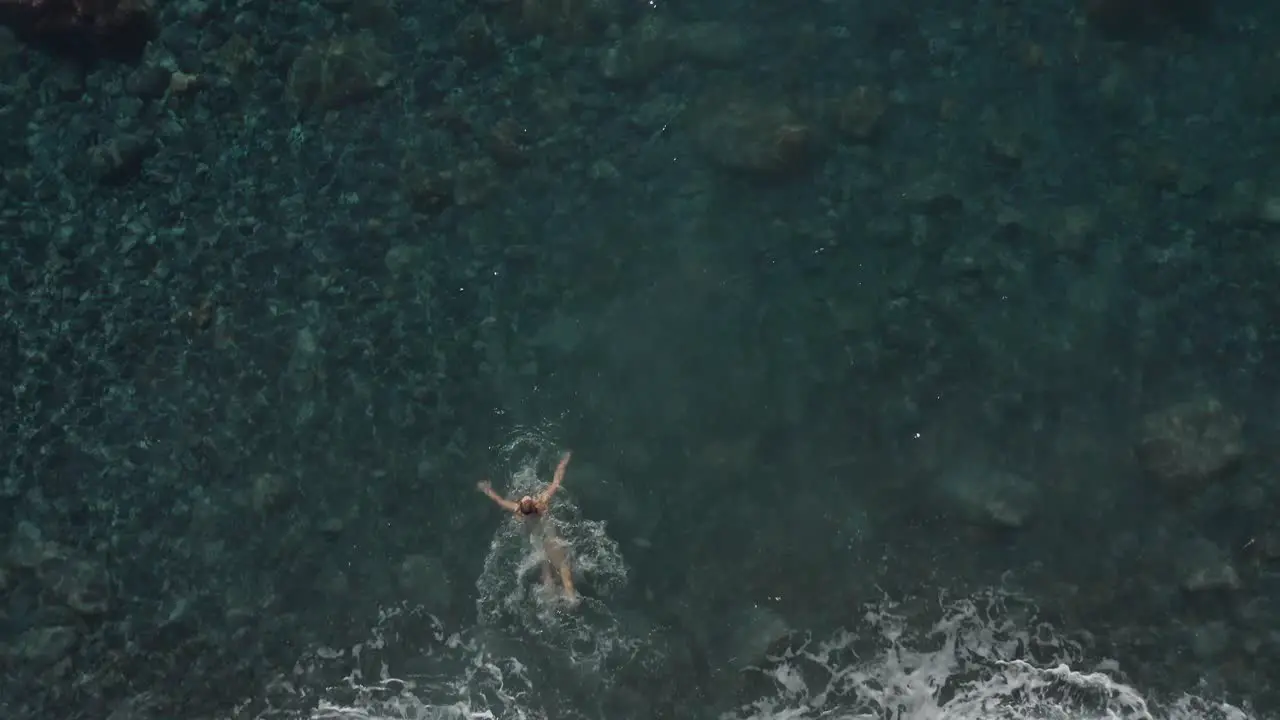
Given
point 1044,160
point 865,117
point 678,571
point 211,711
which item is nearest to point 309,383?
point 211,711

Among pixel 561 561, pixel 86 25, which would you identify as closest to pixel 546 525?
pixel 561 561

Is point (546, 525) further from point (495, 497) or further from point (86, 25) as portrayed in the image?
point (86, 25)

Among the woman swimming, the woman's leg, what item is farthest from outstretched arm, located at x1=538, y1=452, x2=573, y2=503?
the woman's leg

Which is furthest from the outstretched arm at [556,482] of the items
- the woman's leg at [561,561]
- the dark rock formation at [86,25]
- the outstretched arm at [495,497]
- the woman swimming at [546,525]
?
the dark rock formation at [86,25]

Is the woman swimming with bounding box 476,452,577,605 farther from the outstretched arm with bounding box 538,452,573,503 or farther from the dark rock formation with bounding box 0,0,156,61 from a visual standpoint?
the dark rock formation with bounding box 0,0,156,61

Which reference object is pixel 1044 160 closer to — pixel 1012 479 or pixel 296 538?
pixel 1012 479

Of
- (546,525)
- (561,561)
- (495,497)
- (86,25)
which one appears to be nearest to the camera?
(561,561)
